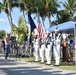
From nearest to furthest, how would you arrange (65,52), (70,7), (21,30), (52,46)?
(52,46)
(65,52)
(21,30)
(70,7)

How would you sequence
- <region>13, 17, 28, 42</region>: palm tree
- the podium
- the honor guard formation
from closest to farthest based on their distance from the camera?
the honor guard formation → the podium → <region>13, 17, 28, 42</region>: palm tree

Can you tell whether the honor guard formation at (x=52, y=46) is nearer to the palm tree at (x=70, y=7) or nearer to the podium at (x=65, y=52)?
the podium at (x=65, y=52)

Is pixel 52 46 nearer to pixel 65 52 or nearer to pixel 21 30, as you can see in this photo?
pixel 65 52

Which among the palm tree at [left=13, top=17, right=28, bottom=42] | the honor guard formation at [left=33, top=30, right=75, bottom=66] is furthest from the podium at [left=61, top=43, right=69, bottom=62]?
the palm tree at [left=13, top=17, right=28, bottom=42]

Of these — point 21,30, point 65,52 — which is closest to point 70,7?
point 21,30

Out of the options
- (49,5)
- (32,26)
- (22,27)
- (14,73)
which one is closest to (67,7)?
(49,5)

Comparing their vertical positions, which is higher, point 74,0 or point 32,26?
point 74,0

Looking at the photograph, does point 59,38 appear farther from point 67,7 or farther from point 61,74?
point 67,7

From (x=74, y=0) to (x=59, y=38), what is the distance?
42725 millimetres

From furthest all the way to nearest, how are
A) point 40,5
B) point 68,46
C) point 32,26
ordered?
point 40,5 < point 32,26 < point 68,46

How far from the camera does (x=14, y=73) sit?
12.1 m

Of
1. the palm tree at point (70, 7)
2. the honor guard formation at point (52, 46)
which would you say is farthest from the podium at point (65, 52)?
the palm tree at point (70, 7)

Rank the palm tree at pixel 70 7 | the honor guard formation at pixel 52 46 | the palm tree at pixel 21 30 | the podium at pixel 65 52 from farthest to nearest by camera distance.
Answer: the palm tree at pixel 70 7 < the palm tree at pixel 21 30 < the podium at pixel 65 52 < the honor guard formation at pixel 52 46

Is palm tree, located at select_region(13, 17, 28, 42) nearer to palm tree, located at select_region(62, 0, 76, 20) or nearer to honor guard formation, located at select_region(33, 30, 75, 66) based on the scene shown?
palm tree, located at select_region(62, 0, 76, 20)
